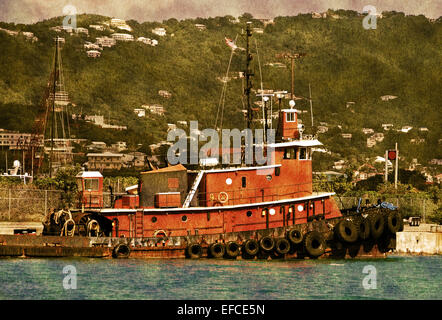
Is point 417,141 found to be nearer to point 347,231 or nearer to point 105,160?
point 105,160

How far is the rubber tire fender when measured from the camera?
34156 millimetres

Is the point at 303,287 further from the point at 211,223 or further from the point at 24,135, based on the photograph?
the point at 24,135

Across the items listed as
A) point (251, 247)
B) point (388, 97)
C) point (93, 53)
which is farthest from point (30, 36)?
point (251, 247)

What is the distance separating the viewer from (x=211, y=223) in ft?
115

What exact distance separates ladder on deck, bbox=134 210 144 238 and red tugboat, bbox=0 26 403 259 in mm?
41

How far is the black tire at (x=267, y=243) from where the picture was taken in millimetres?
34250

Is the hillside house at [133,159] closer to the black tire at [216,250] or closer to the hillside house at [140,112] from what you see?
the hillside house at [140,112]

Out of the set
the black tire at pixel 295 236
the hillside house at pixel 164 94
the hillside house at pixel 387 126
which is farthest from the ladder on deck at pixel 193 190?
the hillside house at pixel 387 126

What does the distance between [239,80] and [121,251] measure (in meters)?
103

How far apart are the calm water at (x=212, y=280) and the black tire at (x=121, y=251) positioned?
30.6 inches

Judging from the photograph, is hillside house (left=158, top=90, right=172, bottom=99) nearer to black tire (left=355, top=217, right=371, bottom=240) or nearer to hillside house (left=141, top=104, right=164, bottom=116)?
hillside house (left=141, top=104, right=164, bottom=116)

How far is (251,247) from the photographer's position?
34.3 m

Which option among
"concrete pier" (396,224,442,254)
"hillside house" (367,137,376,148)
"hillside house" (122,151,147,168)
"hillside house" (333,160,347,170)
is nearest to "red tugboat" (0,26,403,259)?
"concrete pier" (396,224,442,254)
